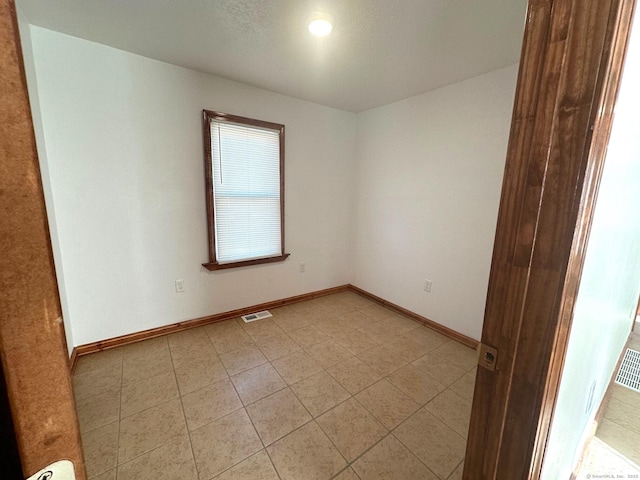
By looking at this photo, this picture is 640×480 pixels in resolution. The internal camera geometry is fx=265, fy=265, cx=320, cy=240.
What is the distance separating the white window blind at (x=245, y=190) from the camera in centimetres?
247

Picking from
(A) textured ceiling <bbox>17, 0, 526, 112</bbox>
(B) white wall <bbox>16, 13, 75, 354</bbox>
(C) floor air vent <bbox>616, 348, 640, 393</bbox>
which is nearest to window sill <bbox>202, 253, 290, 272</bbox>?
(B) white wall <bbox>16, 13, 75, 354</bbox>

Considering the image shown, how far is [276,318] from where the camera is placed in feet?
9.13

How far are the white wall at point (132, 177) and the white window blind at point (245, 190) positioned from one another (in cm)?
14

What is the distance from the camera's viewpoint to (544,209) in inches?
20.8

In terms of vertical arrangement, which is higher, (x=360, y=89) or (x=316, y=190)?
(x=360, y=89)

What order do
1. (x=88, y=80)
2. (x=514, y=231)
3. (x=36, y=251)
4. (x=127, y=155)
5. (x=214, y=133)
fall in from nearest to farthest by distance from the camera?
1. (x=36, y=251)
2. (x=514, y=231)
3. (x=88, y=80)
4. (x=127, y=155)
5. (x=214, y=133)

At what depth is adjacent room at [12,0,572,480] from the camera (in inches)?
57.9

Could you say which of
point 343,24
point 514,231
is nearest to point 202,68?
point 343,24

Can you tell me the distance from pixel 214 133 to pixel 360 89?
1430 mm

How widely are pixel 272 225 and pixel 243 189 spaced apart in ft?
1.60

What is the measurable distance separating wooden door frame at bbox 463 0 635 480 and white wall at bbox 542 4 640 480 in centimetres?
13

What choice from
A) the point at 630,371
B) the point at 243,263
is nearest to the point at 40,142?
the point at 243,263

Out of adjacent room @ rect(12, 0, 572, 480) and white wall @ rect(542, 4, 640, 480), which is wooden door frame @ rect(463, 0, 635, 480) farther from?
adjacent room @ rect(12, 0, 572, 480)

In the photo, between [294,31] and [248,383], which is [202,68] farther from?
[248,383]
